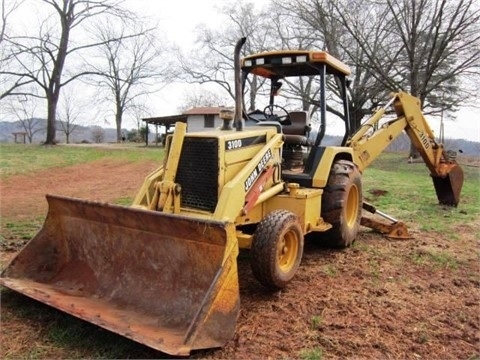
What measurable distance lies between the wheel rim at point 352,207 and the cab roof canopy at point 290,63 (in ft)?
5.40

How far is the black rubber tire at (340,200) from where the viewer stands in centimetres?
567

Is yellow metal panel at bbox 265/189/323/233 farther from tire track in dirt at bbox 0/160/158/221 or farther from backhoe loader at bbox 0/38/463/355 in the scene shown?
tire track in dirt at bbox 0/160/158/221

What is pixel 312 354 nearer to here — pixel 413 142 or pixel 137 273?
pixel 137 273

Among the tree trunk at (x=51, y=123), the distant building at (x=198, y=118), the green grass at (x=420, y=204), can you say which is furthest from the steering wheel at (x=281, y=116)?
the distant building at (x=198, y=118)

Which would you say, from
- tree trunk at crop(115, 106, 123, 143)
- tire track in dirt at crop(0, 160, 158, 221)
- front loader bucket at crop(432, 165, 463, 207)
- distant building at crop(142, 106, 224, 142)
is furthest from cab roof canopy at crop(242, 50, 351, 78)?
tree trunk at crop(115, 106, 123, 143)

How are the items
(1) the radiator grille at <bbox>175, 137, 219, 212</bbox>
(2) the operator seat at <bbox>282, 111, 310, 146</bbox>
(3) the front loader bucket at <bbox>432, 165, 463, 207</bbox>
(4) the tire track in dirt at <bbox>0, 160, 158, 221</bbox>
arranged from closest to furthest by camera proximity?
1. (1) the radiator grille at <bbox>175, 137, 219, 212</bbox>
2. (2) the operator seat at <bbox>282, 111, 310, 146</bbox>
3. (3) the front loader bucket at <bbox>432, 165, 463, 207</bbox>
4. (4) the tire track in dirt at <bbox>0, 160, 158, 221</bbox>

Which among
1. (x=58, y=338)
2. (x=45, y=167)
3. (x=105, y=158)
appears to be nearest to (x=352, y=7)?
(x=105, y=158)

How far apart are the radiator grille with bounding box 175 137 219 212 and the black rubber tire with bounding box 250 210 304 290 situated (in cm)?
58

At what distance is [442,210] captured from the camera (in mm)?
8938

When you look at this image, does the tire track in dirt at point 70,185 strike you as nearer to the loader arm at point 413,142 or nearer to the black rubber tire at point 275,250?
the black rubber tire at point 275,250

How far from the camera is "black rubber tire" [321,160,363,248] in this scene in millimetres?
5668

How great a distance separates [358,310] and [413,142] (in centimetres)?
502

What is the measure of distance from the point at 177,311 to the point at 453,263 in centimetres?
367

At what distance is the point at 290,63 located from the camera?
570 centimetres
